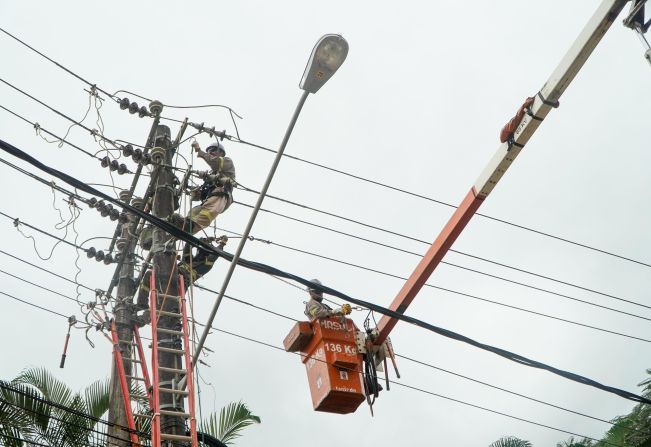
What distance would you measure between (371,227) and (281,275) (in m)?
3.12

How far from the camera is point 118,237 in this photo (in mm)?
10727

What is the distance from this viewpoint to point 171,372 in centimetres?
771

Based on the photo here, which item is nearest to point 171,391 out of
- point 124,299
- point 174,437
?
point 174,437

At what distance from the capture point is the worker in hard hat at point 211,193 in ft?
31.2

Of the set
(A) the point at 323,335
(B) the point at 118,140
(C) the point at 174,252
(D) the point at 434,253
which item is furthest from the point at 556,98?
(B) the point at 118,140

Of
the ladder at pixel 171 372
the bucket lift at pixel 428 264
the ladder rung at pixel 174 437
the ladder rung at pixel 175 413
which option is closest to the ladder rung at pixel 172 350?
the ladder at pixel 171 372

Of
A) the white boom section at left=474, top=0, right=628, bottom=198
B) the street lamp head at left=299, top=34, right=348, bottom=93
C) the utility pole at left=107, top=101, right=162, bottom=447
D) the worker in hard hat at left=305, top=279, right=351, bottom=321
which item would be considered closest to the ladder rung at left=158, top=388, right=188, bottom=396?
the utility pole at left=107, top=101, right=162, bottom=447

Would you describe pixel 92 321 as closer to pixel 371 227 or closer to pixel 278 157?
pixel 371 227

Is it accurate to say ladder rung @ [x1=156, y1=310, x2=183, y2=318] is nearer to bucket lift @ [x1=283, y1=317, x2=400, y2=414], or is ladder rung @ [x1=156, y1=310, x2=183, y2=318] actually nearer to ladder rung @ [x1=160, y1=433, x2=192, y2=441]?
ladder rung @ [x1=160, y1=433, x2=192, y2=441]

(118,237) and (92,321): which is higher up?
(118,237)

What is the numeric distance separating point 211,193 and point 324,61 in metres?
3.61

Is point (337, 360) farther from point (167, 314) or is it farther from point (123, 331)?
point (123, 331)

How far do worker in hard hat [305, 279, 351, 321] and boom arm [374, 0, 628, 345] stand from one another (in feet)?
1.66

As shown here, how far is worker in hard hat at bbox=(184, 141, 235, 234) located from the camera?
9.52 meters
